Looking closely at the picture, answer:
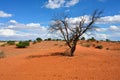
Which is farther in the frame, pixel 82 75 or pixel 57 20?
pixel 57 20

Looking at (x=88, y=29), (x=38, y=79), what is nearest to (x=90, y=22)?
(x=88, y=29)

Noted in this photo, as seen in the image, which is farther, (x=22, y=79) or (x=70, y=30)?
(x=70, y=30)

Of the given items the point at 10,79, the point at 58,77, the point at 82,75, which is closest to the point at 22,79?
the point at 10,79

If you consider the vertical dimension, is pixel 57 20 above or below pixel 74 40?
above

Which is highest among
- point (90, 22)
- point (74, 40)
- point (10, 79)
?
point (90, 22)

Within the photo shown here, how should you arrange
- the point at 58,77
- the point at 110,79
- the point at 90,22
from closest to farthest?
1. the point at 110,79
2. the point at 58,77
3. the point at 90,22

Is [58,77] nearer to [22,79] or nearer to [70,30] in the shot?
[22,79]

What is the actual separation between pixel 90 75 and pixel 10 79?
18.1ft

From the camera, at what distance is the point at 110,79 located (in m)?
15.3

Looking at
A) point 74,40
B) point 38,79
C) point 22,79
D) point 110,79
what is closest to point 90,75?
point 110,79

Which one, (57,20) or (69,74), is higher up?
(57,20)

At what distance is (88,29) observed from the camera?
30.0 meters

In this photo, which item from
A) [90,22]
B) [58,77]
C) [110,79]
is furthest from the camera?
[90,22]

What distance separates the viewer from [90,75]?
16.9m
